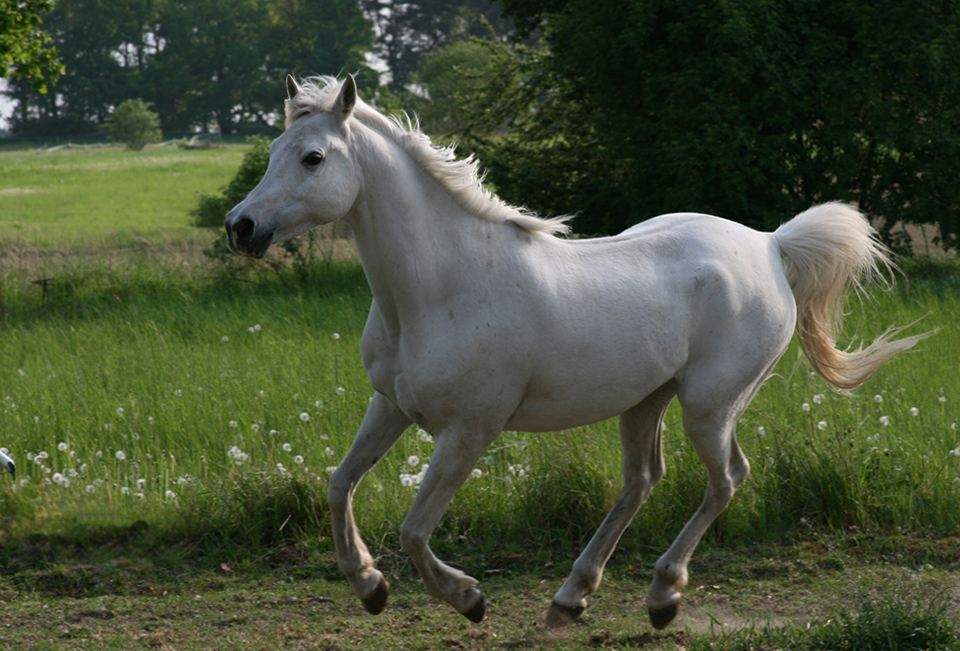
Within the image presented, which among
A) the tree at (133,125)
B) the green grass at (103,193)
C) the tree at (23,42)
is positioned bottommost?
the green grass at (103,193)

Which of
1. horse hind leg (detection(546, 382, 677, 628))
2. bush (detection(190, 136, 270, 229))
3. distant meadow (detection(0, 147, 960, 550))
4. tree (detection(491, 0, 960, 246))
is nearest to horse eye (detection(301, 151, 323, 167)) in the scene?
horse hind leg (detection(546, 382, 677, 628))

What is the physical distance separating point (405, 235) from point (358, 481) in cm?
101

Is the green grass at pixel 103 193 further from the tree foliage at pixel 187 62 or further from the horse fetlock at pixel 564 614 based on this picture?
the horse fetlock at pixel 564 614

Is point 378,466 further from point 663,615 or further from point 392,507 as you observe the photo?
point 663,615

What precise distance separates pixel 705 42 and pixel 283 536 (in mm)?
10083

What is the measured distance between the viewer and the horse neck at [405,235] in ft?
10.9

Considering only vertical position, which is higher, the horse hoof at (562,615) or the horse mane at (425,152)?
the horse mane at (425,152)

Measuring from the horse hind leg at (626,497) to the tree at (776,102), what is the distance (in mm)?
8885

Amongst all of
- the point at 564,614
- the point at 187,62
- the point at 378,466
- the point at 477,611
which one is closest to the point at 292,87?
the point at 477,611

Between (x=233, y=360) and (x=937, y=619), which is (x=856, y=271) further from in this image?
(x=233, y=360)

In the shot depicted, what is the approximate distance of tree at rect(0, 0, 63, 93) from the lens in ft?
35.8

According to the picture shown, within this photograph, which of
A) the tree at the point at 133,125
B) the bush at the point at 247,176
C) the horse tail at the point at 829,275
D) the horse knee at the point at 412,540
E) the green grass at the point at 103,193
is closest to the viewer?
the horse knee at the point at 412,540

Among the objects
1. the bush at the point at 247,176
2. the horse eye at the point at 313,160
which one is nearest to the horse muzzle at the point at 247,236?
the horse eye at the point at 313,160

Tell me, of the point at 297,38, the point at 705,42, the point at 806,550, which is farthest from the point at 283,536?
the point at 297,38
